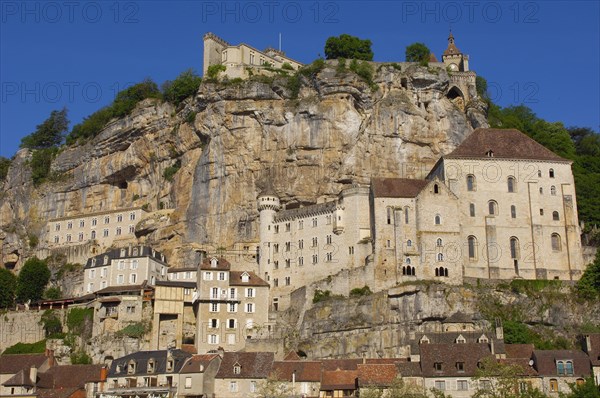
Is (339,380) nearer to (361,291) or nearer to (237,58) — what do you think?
(361,291)

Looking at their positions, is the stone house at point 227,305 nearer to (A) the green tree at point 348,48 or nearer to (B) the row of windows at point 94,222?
(B) the row of windows at point 94,222

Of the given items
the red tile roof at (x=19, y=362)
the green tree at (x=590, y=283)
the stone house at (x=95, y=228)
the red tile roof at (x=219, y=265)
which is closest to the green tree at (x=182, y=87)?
the stone house at (x=95, y=228)

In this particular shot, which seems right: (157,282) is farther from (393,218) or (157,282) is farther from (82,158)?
(82,158)

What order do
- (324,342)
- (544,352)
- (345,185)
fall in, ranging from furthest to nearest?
(345,185) < (324,342) < (544,352)

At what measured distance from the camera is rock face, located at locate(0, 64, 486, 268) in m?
95.5

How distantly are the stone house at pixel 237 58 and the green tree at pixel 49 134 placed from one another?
95.4 ft

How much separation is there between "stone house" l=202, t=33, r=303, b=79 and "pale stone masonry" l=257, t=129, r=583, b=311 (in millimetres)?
24416

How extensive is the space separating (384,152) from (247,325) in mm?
25805

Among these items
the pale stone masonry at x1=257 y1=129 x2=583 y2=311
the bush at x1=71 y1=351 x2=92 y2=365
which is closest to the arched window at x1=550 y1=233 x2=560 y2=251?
the pale stone masonry at x1=257 y1=129 x2=583 y2=311

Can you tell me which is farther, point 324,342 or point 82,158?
point 82,158

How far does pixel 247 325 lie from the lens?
275 ft

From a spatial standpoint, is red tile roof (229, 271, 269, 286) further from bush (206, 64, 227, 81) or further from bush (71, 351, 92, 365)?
bush (206, 64, 227, 81)

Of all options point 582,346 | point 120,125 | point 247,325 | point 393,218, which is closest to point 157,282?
point 247,325

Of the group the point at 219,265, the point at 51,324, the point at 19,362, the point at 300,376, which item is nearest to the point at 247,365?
the point at 300,376
